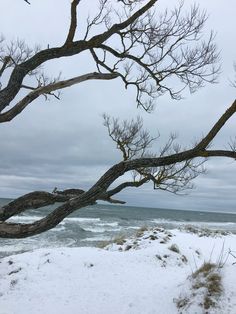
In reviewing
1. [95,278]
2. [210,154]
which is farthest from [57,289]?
[210,154]

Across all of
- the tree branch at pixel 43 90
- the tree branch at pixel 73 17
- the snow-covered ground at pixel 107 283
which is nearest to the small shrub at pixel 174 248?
the snow-covered ground at pixel 107 283

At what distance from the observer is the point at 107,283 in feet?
30.6

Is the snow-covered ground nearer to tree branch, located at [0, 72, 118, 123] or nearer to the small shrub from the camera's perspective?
the small shrub

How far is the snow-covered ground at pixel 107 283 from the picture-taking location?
7.75 meters

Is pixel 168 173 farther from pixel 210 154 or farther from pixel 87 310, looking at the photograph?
pixel 87 310

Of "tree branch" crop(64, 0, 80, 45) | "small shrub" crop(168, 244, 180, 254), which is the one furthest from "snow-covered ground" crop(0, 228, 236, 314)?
"tree branch" crop(64, 0, 80, 45)

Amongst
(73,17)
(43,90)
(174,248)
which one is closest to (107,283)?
(43,90)

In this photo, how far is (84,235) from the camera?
3086 centimetres

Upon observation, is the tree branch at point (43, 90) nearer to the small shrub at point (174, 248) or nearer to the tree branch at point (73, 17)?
the tree branch at point (73, 17)

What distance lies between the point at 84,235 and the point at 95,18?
2373cm

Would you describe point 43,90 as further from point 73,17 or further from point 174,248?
point 174,248

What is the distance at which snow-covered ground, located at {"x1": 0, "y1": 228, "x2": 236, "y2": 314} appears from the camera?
7754 millimetres

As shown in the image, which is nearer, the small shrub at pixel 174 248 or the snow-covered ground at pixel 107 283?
the snow-covered ground at pixel 107 283

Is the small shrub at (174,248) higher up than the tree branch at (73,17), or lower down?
lower down
